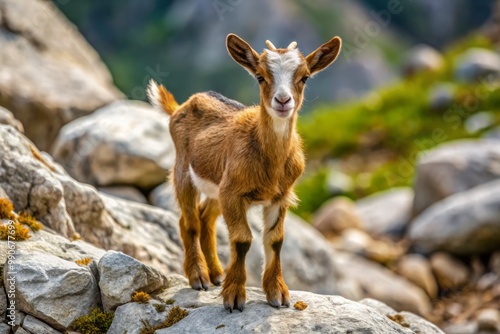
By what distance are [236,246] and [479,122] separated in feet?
59.5

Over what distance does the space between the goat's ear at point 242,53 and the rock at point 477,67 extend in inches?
826

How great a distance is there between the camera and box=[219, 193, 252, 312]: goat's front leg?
26.6 feet

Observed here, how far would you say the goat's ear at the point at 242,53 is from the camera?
8.33 metres

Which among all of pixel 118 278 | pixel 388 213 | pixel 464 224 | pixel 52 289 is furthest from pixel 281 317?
pixel 388 213

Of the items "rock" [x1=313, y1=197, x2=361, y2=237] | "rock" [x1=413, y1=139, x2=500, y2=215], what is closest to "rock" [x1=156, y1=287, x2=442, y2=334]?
"rock" [x1=413, y1=139, x2=500, y2=215]

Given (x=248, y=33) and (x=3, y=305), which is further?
(x=248, y=33)

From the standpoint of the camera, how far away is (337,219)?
66.2 feet

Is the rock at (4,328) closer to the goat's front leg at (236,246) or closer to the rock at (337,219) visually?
the goat's front leg at (236,246)

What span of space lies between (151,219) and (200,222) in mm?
2431

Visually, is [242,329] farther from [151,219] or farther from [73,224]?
[151,219]

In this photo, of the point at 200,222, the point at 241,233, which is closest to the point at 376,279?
the point at 200,222

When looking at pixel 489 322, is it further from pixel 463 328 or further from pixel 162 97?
pixel 162 97

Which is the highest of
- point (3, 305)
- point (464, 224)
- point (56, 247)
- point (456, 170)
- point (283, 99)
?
point (283, 99)

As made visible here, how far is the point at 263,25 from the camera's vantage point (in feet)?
134
